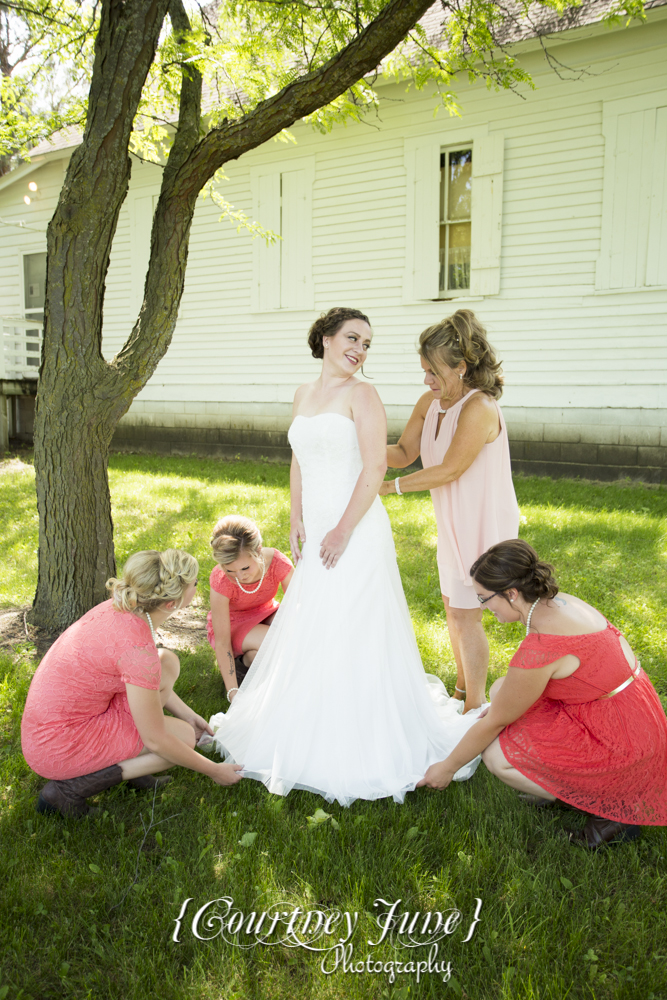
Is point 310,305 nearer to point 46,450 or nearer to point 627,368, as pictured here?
point 627,368

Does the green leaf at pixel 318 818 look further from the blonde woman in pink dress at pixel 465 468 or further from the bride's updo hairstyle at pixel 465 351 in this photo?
the bride's updo hairstyle at pixel 465 351

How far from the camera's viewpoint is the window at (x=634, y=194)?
828cm

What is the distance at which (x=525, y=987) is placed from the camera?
192 centimetres

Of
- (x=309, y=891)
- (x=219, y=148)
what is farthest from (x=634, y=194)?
(x=309, y=891)

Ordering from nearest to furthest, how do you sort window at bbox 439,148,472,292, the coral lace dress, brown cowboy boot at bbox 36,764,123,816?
brown cowboy boot at bbox 36,764,123,816
the coral lace dress
window at bbox 439,148,472,292

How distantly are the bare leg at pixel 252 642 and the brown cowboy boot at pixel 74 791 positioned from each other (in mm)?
1295

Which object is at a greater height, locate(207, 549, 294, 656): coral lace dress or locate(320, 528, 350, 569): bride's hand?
locate(320, 528, 350, 569): bride's hand

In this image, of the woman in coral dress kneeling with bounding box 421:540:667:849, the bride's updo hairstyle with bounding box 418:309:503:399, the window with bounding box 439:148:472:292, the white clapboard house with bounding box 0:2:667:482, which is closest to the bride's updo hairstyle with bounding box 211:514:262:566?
the bride's updo hairstyle with bounding box 418:309:503:399

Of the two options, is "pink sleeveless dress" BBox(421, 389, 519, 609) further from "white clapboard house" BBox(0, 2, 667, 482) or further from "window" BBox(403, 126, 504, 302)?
"window" BBox(403, 126, 504, 302)

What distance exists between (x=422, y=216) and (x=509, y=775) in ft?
29.5

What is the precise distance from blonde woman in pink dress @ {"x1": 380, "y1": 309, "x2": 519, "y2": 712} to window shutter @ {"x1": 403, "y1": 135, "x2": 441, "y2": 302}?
688 centimetres

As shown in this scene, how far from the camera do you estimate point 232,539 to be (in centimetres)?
352

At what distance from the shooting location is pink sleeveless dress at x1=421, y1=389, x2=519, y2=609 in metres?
3.39

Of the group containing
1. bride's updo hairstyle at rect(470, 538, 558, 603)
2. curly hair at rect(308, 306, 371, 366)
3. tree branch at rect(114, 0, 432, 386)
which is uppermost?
tree branch at rect(114, 0, 432, 386)
